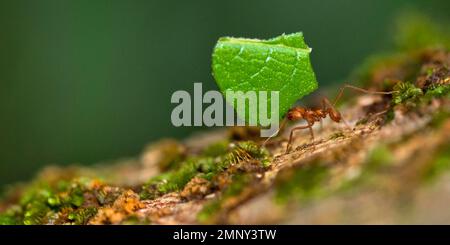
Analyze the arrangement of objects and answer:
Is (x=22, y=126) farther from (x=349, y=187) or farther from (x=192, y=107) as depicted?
(x=349, y=187)

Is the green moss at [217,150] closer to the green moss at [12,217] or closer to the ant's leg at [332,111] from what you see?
Result: the ant's leg at [332,111]

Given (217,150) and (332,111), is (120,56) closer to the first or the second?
(217,150)

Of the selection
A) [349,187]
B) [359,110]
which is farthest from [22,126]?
[349,187]

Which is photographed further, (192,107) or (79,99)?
(79,99)

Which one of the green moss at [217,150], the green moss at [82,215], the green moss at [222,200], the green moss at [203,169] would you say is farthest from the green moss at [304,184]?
the green moss at [217,150]

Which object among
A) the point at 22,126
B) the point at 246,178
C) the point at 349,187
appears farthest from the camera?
the point at 22,126

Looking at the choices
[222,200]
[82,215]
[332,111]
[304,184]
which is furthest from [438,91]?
[82,215]
